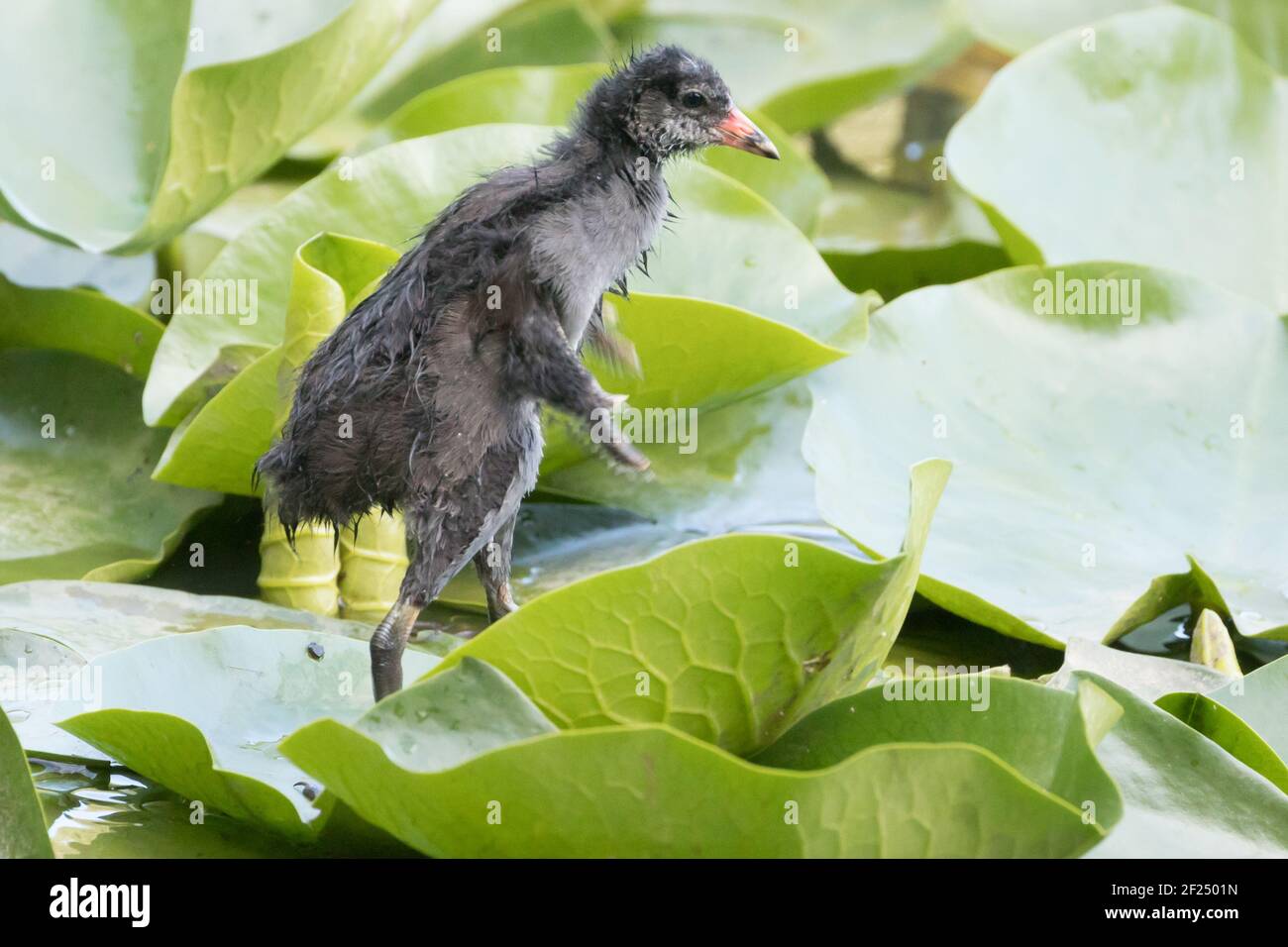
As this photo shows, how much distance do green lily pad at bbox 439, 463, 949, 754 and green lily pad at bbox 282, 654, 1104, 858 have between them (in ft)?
0.37

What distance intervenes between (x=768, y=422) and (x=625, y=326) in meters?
0.36

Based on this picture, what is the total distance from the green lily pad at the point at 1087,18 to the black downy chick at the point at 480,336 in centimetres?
150

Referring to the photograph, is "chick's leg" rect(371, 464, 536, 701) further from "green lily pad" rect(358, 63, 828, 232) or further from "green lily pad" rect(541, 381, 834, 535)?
"green lily pad" rect(358, 63, 828, 232)

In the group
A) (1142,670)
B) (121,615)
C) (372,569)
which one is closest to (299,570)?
(372,569)

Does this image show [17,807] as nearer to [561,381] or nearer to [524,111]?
[561,381]

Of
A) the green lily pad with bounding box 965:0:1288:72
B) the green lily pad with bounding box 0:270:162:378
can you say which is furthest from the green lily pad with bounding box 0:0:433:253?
the green lily pad with bounding box 965:0:1288:72

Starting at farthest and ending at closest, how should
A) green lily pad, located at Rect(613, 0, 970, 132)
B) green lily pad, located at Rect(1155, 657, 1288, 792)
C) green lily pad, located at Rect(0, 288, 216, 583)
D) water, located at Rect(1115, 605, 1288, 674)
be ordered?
green lily pad, located at Rect(613, 0, 970, 132) < green lily pad, located at Rect(0, 288, 216, 583) < water, located at Rect(1115, 605, 1288, 674) < green lily pad, located at Rect(1155, 657, 1288, 792)

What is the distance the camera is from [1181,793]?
123 cm

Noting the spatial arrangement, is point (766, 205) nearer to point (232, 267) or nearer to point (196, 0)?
point (232, 267)

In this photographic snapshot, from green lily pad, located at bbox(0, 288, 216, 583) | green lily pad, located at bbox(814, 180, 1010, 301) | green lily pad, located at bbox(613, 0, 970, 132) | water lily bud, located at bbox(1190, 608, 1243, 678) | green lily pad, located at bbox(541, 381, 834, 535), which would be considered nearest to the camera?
water lily bud, located at bbox(1190, 608, 1243, 678)

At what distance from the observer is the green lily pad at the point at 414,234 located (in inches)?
70.2

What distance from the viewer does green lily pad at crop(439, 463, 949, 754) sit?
1.16 meters

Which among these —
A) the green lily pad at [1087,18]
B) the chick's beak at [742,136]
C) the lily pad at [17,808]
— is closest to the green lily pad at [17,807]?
the lily pad at [17,808]
